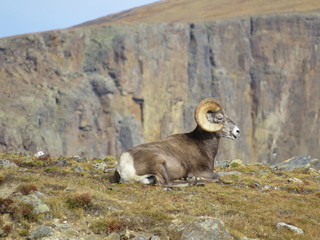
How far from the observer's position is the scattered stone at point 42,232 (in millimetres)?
12961

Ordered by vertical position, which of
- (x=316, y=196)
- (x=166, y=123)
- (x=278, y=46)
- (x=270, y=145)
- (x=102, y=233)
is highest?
(x=102, y=233)

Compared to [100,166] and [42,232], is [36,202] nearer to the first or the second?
[42,232]

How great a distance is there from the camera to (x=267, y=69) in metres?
136

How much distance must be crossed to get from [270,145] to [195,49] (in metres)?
26.3

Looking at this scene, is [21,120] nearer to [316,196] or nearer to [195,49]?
[195,49]

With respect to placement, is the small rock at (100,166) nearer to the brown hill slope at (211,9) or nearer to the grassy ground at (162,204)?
the grassy ground at (162,204)

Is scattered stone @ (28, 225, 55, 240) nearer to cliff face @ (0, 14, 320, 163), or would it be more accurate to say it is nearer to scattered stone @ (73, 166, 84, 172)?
scattered stone @ (73, 166, 84, 172)

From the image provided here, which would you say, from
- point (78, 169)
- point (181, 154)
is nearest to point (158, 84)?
point (78, 169)

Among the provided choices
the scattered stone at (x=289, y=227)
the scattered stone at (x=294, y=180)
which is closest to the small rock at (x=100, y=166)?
the scattered stone at (x=294, y=180)

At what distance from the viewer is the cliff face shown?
110438mm

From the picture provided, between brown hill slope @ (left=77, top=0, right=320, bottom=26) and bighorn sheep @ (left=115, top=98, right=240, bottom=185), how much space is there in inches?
4452

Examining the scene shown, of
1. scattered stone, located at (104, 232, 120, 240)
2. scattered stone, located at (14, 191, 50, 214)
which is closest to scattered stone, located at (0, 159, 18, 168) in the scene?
scattered stone, located at (14, 191, 50, 214)

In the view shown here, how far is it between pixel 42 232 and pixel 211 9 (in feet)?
455

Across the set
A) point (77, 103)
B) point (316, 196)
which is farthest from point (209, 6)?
point (316, 196)
